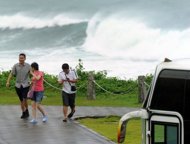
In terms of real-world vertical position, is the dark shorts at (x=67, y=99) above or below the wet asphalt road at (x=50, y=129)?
above

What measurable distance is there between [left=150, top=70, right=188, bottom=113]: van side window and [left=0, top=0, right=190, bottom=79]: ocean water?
1592 inches

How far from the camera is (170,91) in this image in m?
8.83

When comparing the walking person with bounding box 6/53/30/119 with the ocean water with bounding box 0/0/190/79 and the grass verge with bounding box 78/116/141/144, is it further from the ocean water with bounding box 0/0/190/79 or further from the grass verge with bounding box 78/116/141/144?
the ocean water with bounding box 0/0/190/79

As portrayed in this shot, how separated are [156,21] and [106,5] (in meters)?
14.7

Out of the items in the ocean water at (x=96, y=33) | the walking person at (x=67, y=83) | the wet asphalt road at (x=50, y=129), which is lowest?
the wet asphalt road at (x=50, y=129)

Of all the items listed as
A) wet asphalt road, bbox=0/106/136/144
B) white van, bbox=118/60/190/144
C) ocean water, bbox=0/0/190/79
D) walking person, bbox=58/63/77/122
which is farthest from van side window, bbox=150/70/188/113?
ocean water, bbox=0/0/190/79

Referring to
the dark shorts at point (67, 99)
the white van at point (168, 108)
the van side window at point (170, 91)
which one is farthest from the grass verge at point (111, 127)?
the van side window at point (170, 91)

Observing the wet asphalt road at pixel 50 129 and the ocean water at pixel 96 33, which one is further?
the ocean water at pixel 96 33

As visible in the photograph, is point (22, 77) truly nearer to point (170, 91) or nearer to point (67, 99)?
point (67, 99)

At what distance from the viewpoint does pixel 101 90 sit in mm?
26453

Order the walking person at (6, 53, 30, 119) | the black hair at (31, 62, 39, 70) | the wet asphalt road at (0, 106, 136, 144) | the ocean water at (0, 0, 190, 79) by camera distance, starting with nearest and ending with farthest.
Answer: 1. the wet asphalt road at (0, 106, 136, 144)
2. the black hair at (31, 62, 39, 70)
3. the walking person at (6, 53, 30, 119)
4. the ocean water at (0, 0, 190, 79)

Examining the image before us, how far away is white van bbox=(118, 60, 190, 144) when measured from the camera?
8.72 metres

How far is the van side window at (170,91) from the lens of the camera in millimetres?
8766

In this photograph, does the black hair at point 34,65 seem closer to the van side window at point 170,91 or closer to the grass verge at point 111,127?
the grass verge at point 111,127
